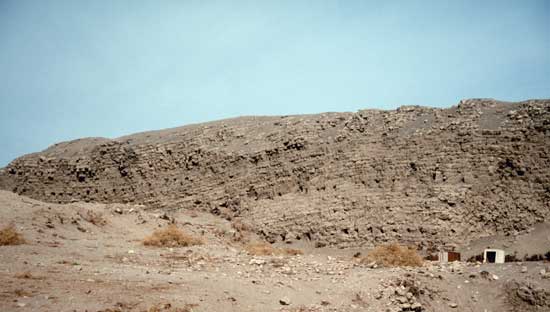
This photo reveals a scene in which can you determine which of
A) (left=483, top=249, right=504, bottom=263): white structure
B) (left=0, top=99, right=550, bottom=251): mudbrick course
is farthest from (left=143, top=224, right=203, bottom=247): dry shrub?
(left=483, top=249, right=504, bottom=263): white structure

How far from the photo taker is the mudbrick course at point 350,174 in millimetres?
20391

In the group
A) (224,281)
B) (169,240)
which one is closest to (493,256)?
(224,281)

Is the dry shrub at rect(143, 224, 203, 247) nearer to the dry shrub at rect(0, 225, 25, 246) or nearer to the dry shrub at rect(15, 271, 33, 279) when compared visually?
the dry shrub at rect(0, 225, 25, 246)

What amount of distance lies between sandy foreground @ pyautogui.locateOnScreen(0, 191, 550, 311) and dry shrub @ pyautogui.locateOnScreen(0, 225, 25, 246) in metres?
0.40

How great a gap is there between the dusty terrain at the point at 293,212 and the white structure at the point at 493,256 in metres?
1.78

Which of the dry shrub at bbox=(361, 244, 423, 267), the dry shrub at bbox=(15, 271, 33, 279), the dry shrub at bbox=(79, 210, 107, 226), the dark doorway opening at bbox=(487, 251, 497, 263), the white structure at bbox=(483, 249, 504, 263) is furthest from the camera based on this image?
the dry shrub at bbox=(79, 210, 107, 226)

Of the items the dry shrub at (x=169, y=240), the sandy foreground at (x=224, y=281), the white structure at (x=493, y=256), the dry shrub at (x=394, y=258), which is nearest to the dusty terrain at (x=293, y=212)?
the sandy foreground at (x=224, y=281)

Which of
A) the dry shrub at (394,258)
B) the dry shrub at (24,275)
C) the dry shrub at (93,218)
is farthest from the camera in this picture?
the dry shrub at (93,218)

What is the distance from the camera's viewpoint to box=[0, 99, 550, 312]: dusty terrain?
12633 millimetres

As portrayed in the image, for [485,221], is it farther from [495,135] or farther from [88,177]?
[88,177]

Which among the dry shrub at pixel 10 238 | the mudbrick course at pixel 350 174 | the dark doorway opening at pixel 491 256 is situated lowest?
the dark doorway opening at pixel 491 256

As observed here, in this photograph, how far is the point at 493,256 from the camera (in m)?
17.0

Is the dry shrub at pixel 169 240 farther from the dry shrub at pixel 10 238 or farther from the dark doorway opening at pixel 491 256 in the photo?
the dark doorway opening at pixel 491 256

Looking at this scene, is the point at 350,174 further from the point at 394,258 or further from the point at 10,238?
the point at 10,238
